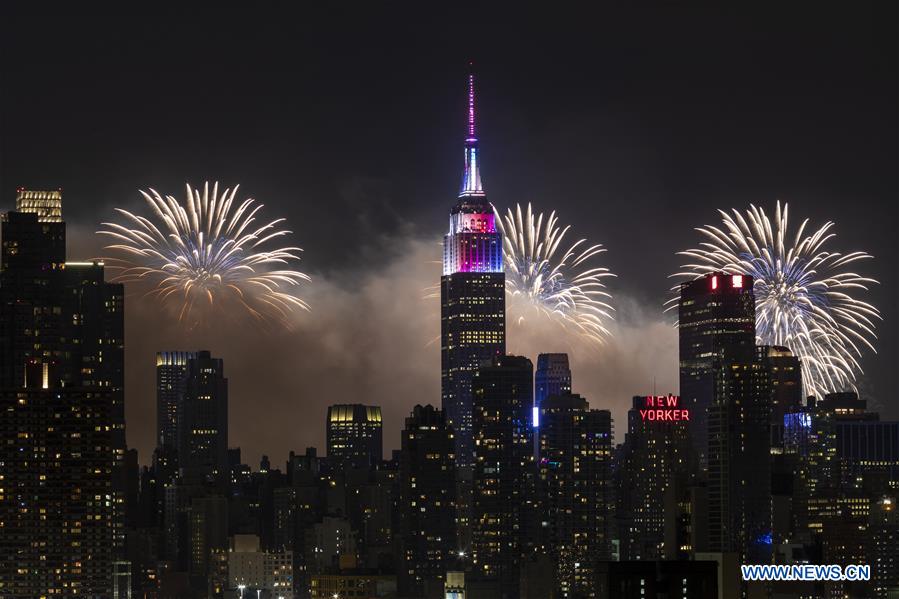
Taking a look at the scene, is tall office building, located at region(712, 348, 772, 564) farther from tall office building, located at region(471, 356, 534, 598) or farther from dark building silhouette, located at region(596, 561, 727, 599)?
dark building silhouette, located at region(596, 561, 727, 599)

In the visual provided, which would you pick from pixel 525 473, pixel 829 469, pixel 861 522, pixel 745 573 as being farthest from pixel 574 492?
pixel 745 573

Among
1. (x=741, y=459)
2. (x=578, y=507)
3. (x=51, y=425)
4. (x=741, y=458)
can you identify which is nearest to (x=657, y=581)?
(x=51, y=425)

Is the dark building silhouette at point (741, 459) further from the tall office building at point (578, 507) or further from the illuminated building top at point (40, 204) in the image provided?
the illuminated building top at point (40, 204)

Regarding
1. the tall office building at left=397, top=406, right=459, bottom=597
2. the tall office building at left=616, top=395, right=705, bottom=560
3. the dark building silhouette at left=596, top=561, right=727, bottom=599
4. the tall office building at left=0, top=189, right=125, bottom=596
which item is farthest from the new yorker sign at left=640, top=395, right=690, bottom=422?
the dark building silhouette at left=596, top=561, right=727, bottom=599

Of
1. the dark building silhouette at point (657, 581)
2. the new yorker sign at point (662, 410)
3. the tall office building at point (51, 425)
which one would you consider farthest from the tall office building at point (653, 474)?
the dark building silhouette at point (657, 581)

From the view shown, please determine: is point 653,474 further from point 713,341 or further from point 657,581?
point 657,581

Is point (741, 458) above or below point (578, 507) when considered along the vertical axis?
above
